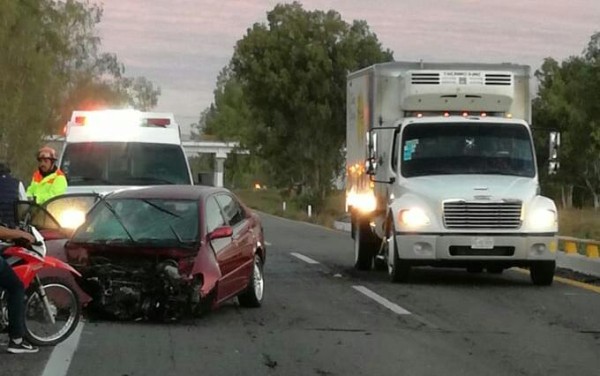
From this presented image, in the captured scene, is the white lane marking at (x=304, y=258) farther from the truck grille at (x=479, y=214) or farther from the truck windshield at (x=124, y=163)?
the truck grille at (x=479, y=214)

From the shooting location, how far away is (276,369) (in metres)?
9.82

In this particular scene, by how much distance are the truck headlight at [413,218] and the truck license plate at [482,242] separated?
2.27 ft

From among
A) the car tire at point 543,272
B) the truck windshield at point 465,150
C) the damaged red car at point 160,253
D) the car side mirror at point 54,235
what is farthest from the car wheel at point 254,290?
the car tire at point 543,272

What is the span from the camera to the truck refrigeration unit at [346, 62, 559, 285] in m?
16.6

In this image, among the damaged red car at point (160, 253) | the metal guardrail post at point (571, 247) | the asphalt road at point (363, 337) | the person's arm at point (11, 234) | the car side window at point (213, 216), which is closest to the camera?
the person's arm at point (11, 234)

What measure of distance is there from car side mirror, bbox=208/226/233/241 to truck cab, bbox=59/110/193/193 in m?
5.47

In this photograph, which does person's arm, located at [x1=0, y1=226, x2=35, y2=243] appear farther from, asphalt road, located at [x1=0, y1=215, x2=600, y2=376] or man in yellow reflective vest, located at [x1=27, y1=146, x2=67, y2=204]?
man in yellow reflective vest, located at [x1=27, y1=146, x2=67, y2=204]

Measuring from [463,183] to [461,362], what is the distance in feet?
22.6

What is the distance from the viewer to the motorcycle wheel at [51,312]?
34.5 feet

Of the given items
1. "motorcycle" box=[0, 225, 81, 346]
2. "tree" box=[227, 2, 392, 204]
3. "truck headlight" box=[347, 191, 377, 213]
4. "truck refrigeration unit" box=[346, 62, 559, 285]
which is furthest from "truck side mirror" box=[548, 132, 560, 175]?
"tree" box=[227, 2, 392, 204]

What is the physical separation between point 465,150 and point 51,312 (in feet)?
27.9

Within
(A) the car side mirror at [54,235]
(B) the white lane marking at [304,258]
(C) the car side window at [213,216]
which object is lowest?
(B) the white lane marking at [304,258]

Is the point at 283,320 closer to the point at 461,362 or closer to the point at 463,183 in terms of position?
the point at 461,362

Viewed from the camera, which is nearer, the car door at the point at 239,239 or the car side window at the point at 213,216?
the car side window at the point at 213,216
